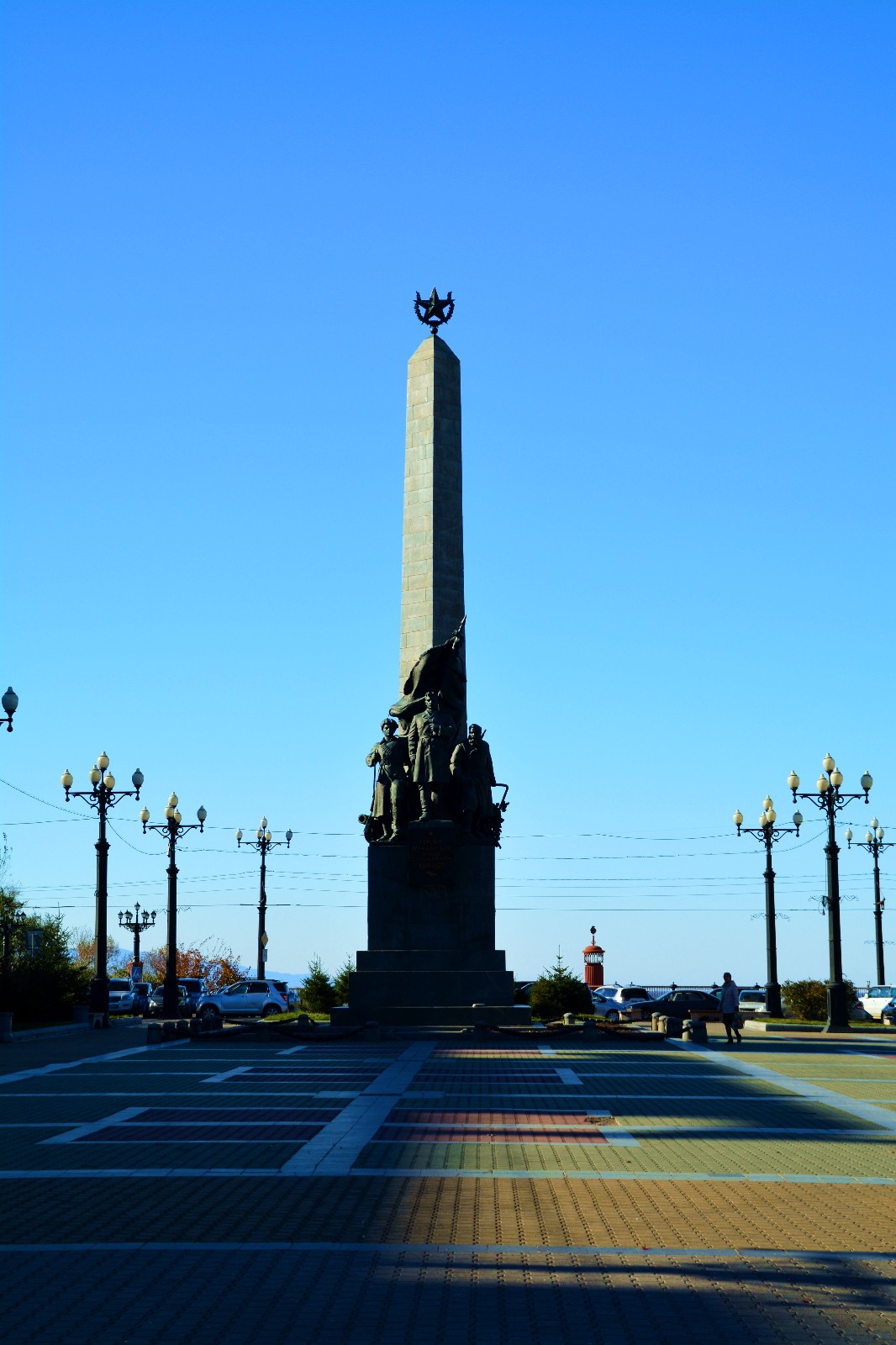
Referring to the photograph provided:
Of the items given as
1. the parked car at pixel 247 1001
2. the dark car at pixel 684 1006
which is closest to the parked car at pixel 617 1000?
the dark car at pixel 684 1006

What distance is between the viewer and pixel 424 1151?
14695mm

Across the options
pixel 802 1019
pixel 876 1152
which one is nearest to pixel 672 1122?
pixel 876 1152

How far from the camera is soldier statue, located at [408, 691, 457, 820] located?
1415 inches

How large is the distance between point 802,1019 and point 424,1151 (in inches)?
1309

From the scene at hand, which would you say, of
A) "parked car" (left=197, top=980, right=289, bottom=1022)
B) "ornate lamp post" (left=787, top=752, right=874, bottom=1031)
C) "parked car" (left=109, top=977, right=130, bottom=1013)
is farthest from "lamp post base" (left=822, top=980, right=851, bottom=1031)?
"parked car" (left=109, top=977, right=130, bottom=1013)

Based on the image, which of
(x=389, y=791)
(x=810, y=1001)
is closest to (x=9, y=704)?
(x=389, y=791)

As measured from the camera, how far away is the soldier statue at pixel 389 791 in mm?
35969

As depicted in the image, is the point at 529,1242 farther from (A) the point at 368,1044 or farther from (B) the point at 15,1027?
(B) the point at 15,1027

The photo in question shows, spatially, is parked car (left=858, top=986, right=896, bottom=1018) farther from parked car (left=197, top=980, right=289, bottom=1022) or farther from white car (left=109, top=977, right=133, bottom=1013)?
white car (left=109, top=977, right=133, bottom=1013)

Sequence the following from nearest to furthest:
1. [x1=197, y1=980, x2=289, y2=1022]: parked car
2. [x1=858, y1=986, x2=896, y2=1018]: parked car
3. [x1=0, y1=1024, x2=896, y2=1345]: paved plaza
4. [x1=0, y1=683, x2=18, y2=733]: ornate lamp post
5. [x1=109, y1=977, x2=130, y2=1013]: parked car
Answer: [x1=0, y1=1024, x2=896, y2=1345]: paved plaza
[x1=0, y1=683, x2=18, y2=733]: ornate lamp post
[x1=858, y1=986, x2=896, y2=1018]: parked car
[x1=197, y1=980, x2=289, y2=1022]: parked car
[x1=109, y1=977, x2=130, y2=1013]: parked car

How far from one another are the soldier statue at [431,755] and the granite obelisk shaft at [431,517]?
1871 mm

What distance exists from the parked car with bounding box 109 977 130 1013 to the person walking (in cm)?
3165

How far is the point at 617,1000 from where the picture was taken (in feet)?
166

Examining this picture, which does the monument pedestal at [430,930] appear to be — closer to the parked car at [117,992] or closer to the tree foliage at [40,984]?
the tree foliage at [40,984]
